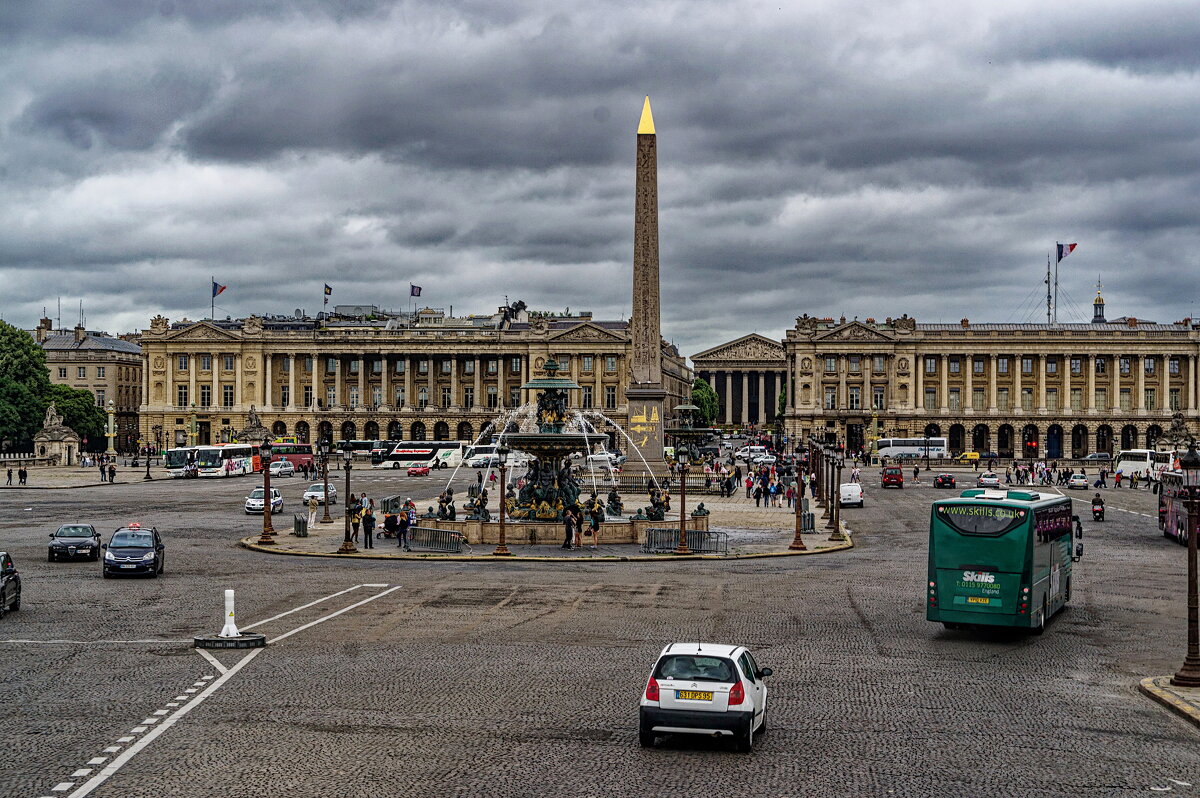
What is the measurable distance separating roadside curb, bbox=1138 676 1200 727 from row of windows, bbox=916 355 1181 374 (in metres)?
134

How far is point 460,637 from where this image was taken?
2428 centimetres

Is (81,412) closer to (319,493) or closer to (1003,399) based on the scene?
(319,493)

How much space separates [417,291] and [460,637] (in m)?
133

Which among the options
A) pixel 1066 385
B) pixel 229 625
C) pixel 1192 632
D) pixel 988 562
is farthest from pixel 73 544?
pixel 1066 385

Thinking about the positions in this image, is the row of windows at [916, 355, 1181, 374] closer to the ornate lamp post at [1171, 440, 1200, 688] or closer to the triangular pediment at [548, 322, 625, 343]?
the triangular pediment at [548, 322, 625, 343]

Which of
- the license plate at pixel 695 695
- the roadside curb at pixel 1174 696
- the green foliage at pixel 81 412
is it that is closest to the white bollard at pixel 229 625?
the license plate at pixel 695 695

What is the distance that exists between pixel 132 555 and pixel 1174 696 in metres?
25.6

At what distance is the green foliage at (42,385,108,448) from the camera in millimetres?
139750

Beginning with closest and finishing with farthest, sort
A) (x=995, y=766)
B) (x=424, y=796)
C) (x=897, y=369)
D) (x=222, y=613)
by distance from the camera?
(x=424, y=796) < (x=995, y=766) < (x=222, y=613) < (x=897, y=369)

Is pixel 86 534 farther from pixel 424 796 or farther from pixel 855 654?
pixel 424 796

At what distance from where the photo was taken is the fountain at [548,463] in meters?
44.8

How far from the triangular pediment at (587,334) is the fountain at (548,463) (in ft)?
347

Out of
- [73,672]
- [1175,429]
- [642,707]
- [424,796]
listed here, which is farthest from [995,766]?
[1175,429]

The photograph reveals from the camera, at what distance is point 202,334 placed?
→ 15638cm
